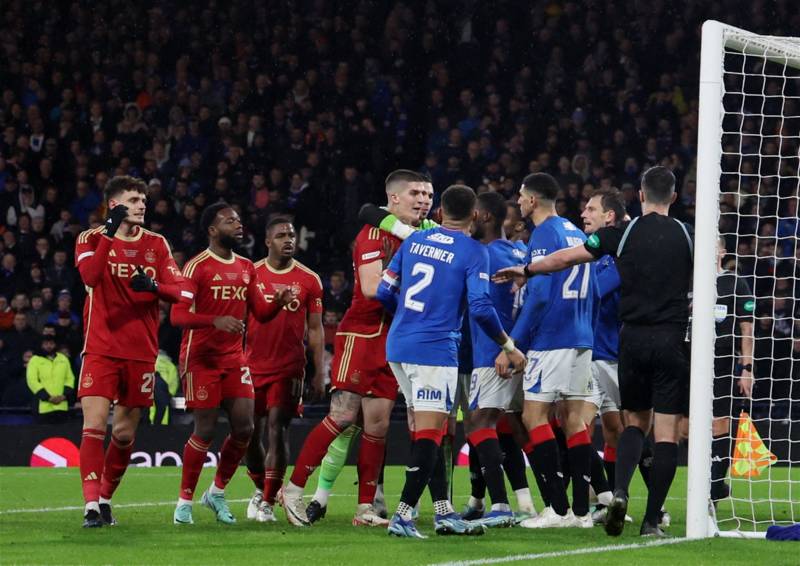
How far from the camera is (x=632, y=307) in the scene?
738 centimetres

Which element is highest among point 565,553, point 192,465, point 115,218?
point 115,218

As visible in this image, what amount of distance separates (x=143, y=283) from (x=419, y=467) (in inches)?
82.9

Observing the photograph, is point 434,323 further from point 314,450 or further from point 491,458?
point 314,450

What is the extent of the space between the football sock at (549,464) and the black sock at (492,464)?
277 mm

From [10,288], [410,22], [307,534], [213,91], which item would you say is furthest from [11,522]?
[410,22]

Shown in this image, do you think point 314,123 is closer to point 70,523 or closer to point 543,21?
point 543,21

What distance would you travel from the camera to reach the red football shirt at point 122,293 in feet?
26.7

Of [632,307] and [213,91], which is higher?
[213,91]

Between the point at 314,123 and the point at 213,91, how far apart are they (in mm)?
2010

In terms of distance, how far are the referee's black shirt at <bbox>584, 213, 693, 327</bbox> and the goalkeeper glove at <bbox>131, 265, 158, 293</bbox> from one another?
2.69 m

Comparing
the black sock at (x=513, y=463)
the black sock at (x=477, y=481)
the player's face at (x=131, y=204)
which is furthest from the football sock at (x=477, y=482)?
the player's face at (x=131, y=204)

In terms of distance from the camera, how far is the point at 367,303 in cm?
847

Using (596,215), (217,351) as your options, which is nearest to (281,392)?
(217,351)

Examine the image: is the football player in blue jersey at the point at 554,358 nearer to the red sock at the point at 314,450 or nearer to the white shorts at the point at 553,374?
the white shorts at the point at 553,374
